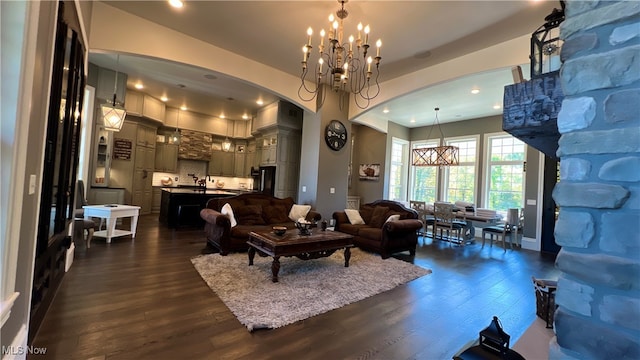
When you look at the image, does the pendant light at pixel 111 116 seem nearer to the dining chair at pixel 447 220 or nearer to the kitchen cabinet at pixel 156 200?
the kitchen cabinet at pixel 156 200

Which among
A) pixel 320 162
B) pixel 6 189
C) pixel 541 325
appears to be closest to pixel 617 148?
pixel 541 325

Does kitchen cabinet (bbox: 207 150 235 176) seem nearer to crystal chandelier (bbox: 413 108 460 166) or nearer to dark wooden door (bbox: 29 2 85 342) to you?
crystal chandelier (bbox: 413 108 460 166)

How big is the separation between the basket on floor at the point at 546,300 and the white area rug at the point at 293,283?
5.05 feet

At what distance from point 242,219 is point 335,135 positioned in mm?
2668

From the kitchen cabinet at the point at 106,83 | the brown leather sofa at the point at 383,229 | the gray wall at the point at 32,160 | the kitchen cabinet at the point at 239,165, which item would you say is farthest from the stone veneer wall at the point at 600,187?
the kitchen cabinet at the point at 239,165

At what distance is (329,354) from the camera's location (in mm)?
1943

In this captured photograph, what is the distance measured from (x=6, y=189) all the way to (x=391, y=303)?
2.99 m

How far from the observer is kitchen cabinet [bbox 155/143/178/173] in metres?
8.30

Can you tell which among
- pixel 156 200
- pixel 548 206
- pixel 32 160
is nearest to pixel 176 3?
pixel 32 160

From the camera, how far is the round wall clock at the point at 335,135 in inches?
230

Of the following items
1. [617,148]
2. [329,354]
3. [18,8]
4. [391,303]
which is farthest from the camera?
[391,303]

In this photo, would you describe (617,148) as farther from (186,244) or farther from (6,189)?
(186,244)

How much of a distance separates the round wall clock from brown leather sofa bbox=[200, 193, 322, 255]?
155 centimetres

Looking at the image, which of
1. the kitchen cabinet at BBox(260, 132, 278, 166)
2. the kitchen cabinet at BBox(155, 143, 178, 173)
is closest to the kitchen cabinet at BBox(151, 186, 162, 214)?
the kitchen cabinet at BBox(155, 143, 178, 173)
